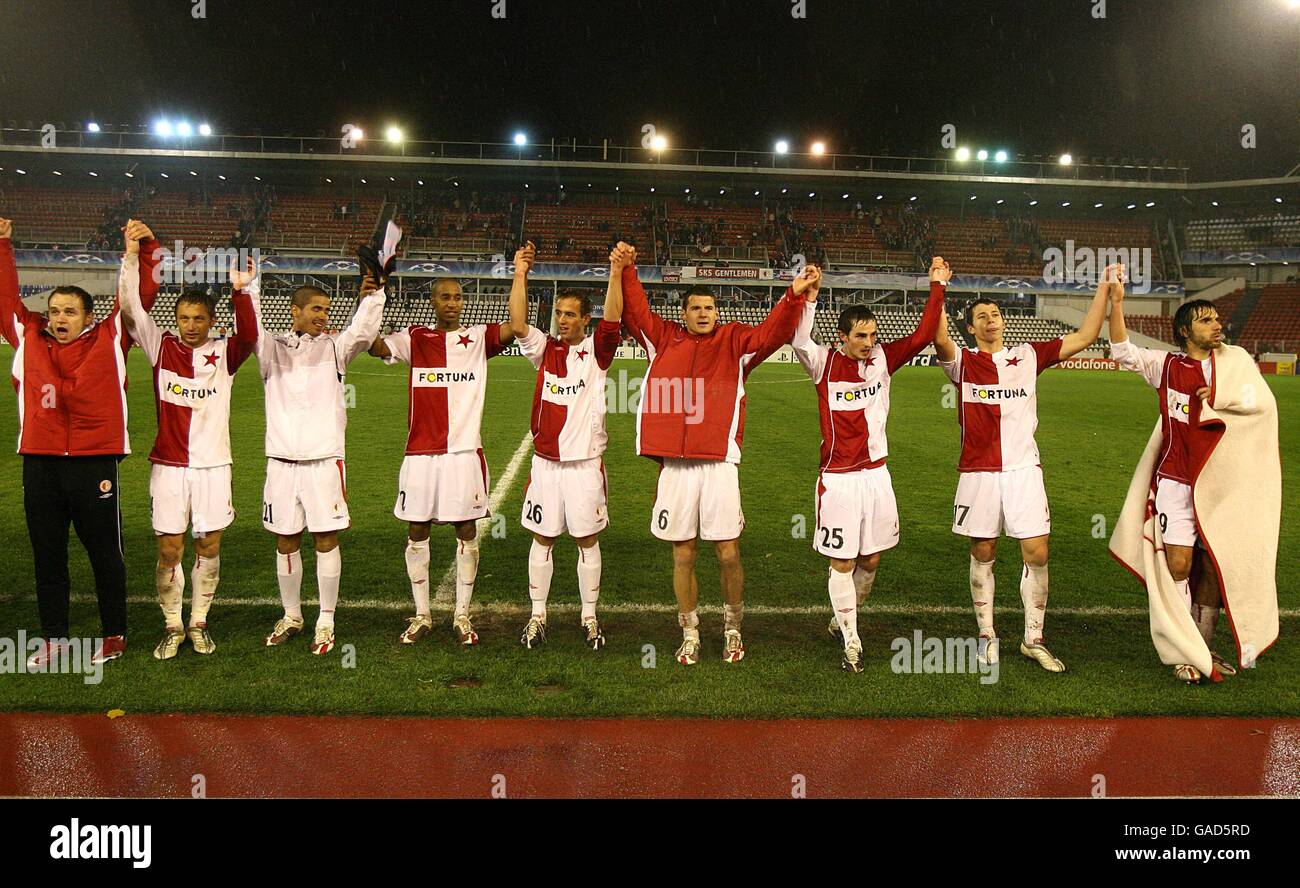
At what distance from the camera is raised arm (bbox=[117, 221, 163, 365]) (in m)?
4.90

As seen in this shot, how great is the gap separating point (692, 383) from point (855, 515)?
1.23 metres

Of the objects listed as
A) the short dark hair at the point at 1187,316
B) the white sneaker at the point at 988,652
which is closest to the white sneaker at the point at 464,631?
the white sneaker at the point at 988,652

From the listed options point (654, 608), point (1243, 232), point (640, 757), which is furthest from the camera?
point (1243, 232)

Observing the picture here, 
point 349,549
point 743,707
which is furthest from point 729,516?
point 349,549

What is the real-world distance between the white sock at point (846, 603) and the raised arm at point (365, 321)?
309 cm

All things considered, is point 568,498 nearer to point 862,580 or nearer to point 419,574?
point 419,574

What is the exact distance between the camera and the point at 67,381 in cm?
505

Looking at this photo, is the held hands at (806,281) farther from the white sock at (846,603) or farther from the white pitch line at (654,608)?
the white pitch line at (654,608)

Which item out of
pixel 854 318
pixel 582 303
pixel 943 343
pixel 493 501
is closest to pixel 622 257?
pixel 582 303

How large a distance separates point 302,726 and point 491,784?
1114 mm

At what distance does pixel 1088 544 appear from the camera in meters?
8.23

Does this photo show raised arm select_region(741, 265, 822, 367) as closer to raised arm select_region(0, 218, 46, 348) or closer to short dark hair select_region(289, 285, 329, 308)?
short dark hair select_region(289, 285, 329, 308)

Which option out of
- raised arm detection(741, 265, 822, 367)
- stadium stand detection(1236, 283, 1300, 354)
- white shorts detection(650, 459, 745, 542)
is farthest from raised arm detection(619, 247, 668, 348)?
stadium stand detection(1236, 283, 1300, 354)

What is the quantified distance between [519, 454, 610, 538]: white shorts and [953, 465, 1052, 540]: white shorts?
219 centimetres
